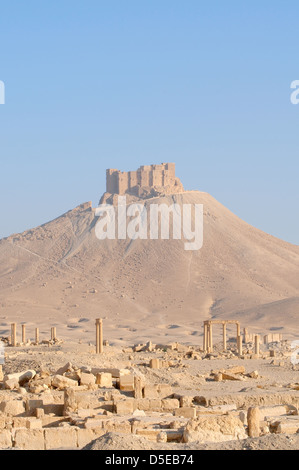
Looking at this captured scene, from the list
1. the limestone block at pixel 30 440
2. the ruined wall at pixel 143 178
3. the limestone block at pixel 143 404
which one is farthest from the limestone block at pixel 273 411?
the ruined wall at pixel 143 178

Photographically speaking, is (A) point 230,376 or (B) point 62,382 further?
(A) point 230,376

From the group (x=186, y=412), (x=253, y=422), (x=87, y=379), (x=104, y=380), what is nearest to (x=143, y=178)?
(x=104, y=380)

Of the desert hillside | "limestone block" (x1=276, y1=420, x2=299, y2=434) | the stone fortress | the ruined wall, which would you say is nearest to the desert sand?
"limestone block" (x1=276, y1=420, x2=299, y2=434)

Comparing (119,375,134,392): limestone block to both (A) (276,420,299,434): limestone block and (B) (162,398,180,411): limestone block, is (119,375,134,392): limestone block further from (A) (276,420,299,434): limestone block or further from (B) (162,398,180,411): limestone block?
(A) (276,420,299,434): limestone block

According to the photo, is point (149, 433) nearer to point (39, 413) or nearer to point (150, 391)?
point (39, 413)

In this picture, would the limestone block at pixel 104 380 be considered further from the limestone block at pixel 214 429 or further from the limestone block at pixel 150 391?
the limestone block at pixel 214 429

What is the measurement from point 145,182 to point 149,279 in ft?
81.2

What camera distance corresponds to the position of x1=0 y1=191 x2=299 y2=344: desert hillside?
77062 mm

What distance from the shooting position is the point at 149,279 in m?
93.7

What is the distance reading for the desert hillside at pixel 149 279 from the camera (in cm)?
7706

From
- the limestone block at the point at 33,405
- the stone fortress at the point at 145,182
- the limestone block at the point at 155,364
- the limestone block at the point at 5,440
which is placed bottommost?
the limestone block at the point at 5,440

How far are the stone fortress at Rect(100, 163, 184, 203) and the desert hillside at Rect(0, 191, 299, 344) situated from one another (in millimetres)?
2731

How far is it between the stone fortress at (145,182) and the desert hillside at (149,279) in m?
2.73
